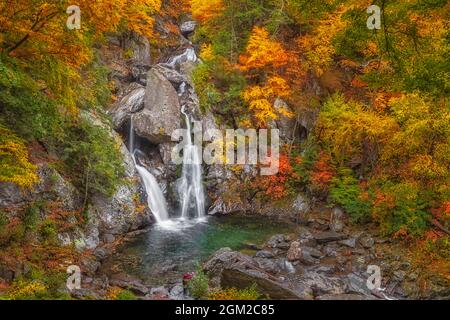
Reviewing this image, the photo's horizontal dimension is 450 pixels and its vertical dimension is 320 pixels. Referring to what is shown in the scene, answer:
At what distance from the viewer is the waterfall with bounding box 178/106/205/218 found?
18766 mm

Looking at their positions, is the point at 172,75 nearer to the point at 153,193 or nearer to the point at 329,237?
the point at 153,193

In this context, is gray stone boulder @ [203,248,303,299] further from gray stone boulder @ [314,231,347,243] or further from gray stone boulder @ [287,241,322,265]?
gray stone boulder @ [314,231,347,243]

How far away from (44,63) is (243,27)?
15.9m

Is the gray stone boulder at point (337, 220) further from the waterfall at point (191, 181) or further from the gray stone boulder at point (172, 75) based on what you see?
the gray stone boulder at point (172, 75)

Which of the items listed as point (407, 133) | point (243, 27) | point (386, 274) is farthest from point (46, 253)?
point (243, 27)

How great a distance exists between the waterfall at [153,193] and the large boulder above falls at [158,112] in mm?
692

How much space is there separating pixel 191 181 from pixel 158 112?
380cm

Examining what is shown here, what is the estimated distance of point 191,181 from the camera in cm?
1928

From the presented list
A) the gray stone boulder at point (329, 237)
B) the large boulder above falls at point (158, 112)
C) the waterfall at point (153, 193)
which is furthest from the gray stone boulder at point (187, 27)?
the gray stone boulder at point (329, 237)

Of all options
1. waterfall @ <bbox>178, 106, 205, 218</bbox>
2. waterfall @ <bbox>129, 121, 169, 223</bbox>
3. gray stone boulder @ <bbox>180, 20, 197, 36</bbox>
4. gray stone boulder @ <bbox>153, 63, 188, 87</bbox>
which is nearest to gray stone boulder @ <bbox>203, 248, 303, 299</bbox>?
waterfall @ <bbox>129, 121, 169, 223</bbox>

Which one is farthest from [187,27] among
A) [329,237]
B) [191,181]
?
[329,237]

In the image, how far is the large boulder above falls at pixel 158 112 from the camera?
1844 cm

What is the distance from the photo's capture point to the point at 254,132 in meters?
20.7

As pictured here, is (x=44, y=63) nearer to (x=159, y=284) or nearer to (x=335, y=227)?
(x=159, y=284)
